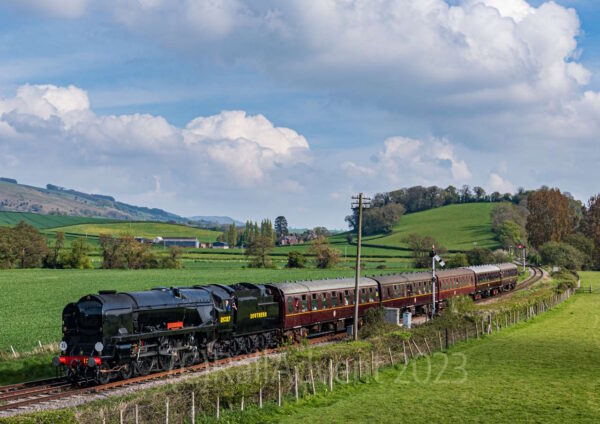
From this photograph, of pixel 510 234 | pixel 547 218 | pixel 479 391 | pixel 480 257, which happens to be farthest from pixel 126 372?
pixel 510 234

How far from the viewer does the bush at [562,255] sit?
122312 millimetres

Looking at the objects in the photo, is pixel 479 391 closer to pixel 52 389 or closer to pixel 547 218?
pixel 52 389

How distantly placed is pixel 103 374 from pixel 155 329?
128 inches

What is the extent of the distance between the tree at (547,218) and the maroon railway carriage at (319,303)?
349ft

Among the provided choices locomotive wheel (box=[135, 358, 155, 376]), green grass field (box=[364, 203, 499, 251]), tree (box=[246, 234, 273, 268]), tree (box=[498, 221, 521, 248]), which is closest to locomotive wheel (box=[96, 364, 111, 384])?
locomotive wheel (box=[135, 358, 155, 376])

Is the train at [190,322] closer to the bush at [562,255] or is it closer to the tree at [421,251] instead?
the tree at [421,251]

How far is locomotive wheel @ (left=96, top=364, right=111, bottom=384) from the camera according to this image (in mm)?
25961

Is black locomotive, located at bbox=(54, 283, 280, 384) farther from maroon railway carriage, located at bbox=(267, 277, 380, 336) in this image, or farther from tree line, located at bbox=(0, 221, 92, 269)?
tree line, located at bbox=(0, 221, 92, 269)

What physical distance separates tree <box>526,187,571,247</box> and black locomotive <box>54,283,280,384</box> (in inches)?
4766

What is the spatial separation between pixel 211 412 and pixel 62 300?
4785cm

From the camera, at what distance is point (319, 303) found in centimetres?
4166

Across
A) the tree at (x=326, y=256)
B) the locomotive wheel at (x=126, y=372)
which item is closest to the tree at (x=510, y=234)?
the tree at (x=326, y=256)

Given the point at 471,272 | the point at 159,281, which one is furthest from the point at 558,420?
the point at 159,281

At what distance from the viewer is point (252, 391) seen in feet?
74.6
